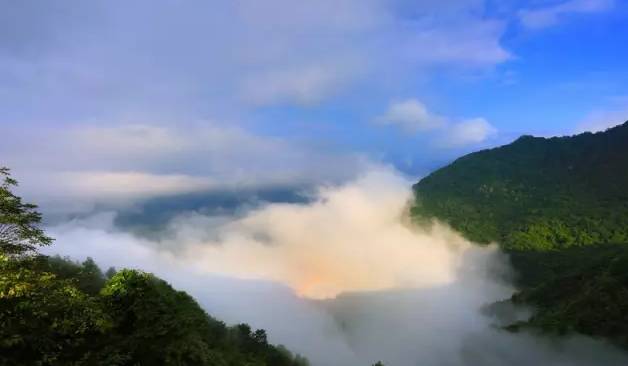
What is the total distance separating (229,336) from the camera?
116438 mm

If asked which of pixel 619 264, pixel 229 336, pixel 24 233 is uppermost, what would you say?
pixel 619 264

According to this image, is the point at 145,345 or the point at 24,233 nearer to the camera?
the point at 24,233

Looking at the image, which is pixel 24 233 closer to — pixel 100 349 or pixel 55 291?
pixel 55 291

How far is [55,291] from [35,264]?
2875mm

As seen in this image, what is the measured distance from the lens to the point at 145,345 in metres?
30.3

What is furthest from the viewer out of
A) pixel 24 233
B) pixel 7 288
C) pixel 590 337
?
pixel 590 337

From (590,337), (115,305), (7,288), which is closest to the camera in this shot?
(7,288)

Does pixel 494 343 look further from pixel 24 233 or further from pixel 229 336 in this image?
pixel 24 233

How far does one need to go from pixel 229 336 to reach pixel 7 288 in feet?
328

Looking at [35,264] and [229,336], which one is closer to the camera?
[35,264]

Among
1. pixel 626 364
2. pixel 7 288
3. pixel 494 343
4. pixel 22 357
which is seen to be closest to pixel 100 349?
pixel 22 357

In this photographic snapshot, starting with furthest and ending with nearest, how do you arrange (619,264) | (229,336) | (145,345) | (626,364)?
1. (619,264)
2. (626,364)
3. (229,336)
4. (145,345)

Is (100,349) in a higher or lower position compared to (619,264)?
lower

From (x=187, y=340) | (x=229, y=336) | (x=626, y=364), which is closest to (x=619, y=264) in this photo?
(x=626, y=364)
